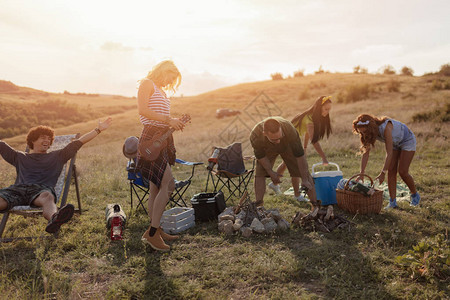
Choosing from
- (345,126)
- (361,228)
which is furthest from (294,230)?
(345,126)

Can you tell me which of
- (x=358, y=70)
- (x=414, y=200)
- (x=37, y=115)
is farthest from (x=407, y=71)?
(x=414, y=200)

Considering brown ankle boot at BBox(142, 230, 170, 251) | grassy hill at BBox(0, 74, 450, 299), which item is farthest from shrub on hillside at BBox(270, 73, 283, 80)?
brown ankle boot at BBox(142, 230, 170, 251)

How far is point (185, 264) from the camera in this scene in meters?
3.43

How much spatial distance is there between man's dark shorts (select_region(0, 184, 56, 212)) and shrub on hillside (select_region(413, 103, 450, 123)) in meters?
13.4

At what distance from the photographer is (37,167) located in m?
4.36

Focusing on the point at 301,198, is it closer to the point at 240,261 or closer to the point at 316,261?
the point at 316,261

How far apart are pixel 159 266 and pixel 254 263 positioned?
92 centimetres

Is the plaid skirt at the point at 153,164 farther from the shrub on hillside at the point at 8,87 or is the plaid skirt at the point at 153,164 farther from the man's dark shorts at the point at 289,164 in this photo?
the shrub on hillside at the point at 8,87

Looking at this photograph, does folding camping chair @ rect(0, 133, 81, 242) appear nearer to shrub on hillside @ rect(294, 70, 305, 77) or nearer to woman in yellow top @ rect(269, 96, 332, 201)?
woman in yellow top @ rect(269, 96, 332, 201)

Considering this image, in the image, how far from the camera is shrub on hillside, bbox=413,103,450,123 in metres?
13.1

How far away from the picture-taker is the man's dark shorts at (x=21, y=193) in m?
3.95

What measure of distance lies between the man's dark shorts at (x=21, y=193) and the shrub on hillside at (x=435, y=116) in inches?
527

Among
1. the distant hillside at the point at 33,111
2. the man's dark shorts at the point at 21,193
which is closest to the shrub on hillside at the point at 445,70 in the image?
the distant hillside at the point at 33,111

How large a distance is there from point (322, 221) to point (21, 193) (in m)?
3.59
